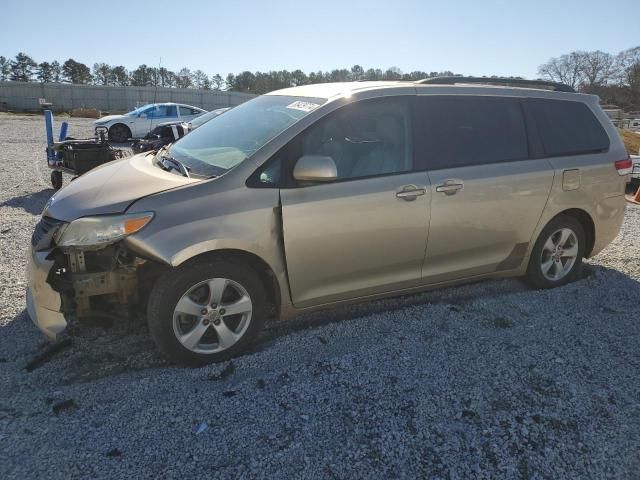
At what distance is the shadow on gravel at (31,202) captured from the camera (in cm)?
773

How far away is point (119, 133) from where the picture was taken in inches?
815

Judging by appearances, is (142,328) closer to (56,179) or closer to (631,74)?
(56,179)

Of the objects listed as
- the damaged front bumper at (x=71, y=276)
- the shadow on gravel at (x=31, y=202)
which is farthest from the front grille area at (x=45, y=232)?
the shadow on gravel at (x=31, y=202)

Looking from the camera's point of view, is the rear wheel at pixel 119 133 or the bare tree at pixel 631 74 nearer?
the rear wheel at pixel 119 133

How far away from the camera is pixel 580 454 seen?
8.34 feet

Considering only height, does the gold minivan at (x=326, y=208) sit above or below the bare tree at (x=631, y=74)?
below

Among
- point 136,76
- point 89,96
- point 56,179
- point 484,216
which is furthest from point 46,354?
point 136,76

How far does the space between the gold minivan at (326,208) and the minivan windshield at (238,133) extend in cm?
2

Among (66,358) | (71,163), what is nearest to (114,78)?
(71,163)

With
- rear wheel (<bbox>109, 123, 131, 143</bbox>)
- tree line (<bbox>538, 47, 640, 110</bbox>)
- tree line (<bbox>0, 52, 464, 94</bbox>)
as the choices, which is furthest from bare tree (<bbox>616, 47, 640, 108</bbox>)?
rear wheel (<bbox>109, 123, 131, 143</bbox>)

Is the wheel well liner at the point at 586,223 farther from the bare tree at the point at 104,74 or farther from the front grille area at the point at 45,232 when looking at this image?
the bare tree at the point at 104,74

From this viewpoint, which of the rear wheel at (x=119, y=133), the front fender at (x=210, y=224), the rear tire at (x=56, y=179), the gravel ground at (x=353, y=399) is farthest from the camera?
the rear wheel at (x=119, y=133)

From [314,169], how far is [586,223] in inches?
118

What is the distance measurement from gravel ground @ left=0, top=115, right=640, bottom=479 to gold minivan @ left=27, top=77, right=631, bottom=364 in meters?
0.30
